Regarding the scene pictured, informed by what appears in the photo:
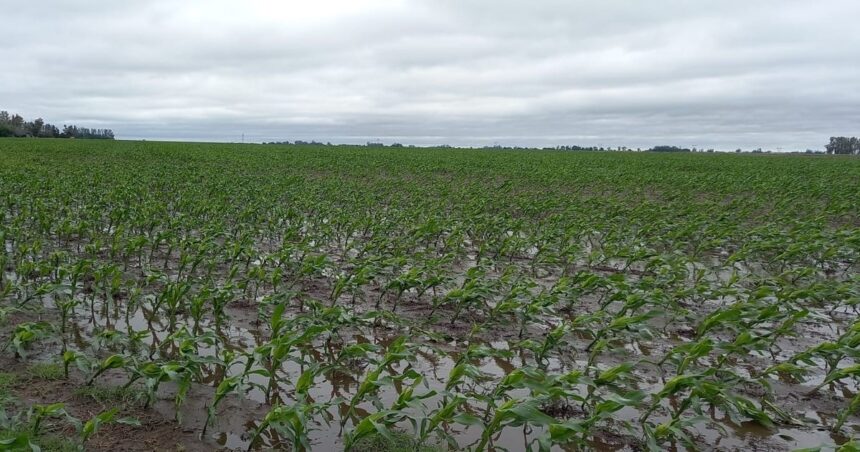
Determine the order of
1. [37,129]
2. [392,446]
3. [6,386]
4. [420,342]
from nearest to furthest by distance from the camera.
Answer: [392,446] < [6,386] < [420,342] < [37,129]

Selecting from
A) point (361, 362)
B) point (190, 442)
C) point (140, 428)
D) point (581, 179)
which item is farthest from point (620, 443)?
point (581, 179)

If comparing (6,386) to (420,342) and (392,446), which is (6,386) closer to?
(392,446)

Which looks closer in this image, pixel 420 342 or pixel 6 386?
pixel 6 386

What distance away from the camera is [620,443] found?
3.46 m

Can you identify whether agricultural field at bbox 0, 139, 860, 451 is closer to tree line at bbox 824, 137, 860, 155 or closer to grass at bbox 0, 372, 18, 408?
grass at bbox 0, 372, 18, 408

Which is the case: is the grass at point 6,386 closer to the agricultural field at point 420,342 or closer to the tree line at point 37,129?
the agricultural field at point 420,342

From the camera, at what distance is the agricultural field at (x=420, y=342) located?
331cm

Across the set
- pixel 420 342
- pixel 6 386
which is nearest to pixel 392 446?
pixel 420 342

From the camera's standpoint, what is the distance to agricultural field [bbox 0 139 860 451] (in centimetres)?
331

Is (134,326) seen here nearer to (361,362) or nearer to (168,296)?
(168,296)

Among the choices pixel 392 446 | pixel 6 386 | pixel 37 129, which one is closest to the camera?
pixel 392 446

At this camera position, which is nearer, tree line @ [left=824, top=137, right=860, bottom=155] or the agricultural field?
the agricultural field

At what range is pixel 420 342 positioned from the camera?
505cm

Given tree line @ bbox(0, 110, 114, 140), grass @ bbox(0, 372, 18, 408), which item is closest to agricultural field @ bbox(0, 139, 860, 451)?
grass @ bbox(0, 372, 18, 408)
